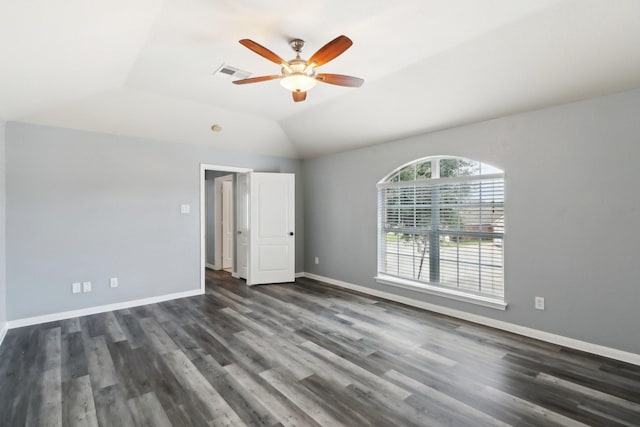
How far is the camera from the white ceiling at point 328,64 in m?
2.13

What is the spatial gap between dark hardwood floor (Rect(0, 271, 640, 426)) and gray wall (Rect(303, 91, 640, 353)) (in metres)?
0.33

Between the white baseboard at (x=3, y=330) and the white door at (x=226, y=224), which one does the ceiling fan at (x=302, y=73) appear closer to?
the white baseboard at (x=3, y=330)

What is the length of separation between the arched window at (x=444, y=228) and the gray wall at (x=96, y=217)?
303 centimetres

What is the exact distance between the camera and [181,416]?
207 cm

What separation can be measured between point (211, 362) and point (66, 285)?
2.56m

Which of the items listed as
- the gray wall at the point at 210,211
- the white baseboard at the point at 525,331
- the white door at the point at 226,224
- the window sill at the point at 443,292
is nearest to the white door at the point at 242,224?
the white door at the point at 226,224

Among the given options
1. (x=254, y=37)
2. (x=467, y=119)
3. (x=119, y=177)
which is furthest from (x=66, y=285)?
(x=467, y=119)

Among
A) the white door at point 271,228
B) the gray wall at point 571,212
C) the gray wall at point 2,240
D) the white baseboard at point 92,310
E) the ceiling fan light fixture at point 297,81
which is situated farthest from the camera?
the white door at point 271,228

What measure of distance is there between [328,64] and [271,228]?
3304 millimetres

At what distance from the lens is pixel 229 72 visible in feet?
10.8

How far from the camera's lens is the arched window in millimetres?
3707

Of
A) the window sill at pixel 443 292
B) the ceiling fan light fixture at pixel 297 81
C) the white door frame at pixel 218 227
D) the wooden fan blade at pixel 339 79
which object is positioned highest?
the wooden fan blade at pixel 339 79

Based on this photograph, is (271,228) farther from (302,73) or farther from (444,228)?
(302,73)

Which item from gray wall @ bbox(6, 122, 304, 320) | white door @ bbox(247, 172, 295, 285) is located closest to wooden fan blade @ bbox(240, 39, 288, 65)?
gray wall @ bbox(6, 122, 304, 320)
